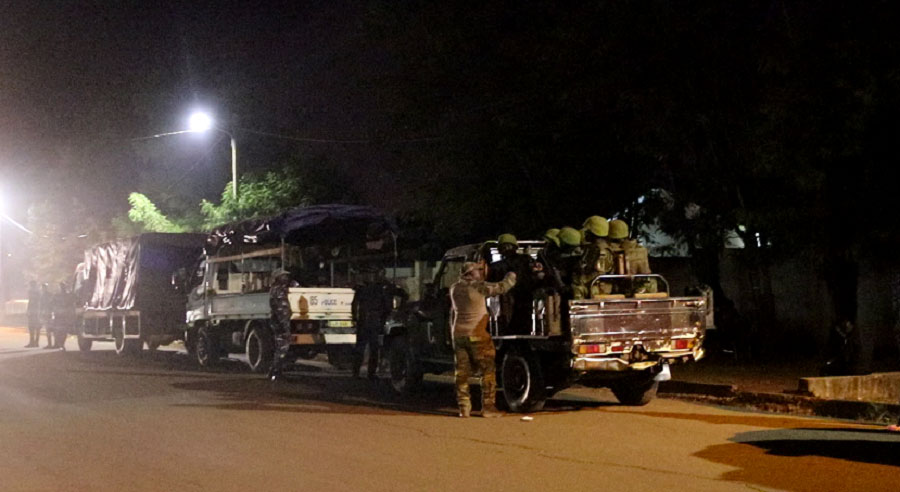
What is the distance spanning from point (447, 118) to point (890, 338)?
977 cm

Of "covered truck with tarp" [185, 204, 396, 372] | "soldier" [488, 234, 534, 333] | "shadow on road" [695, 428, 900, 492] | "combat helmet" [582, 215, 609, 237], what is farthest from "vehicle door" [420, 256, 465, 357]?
"shadow on road" [695, 428, 900, 492]

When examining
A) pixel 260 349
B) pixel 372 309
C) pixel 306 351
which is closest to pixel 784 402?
pixel 372 309

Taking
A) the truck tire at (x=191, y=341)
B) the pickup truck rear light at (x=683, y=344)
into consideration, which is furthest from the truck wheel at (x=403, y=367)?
the truck tire at (x=191, y=341)

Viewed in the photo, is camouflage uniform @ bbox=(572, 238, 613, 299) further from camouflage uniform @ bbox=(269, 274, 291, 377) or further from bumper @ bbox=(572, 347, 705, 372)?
camouflage uniform @ bbox=(269, 274, 291, 377)

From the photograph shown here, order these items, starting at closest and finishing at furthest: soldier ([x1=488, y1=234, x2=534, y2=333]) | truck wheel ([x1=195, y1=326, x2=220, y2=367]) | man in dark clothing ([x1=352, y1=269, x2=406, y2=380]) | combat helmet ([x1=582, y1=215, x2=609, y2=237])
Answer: combat helmet ([x1=582, y1=215, x2=609, y2=237]) < soldier ([x1=488, y1=234, x2=534, y2=333]) < man in dark clothing ([x1=352, y1=269, x2=406, y2=380]) < truck wheel ([x1=195, y1=326, x2=220, y2=367])

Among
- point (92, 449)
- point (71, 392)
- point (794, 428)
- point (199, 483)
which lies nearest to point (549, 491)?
point (199, 483)

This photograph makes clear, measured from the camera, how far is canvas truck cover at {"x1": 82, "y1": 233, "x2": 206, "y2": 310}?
23.9 meters

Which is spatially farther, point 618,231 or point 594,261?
point 618,231

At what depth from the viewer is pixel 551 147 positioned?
1977 cm

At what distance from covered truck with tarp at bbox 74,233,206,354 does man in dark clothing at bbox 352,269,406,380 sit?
843cm

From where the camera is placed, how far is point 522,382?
12273mm

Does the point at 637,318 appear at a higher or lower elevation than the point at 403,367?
higher

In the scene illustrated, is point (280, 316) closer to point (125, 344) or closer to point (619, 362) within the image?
point (619, 362)

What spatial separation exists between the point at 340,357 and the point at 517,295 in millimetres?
7494
